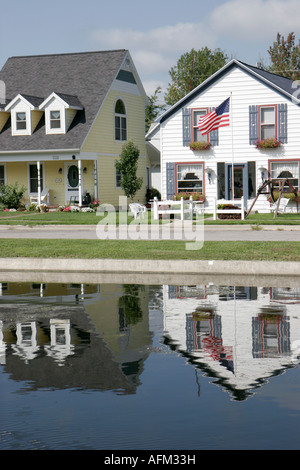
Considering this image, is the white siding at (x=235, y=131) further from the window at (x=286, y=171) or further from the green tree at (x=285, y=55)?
the green tree at (x=285, y=55)

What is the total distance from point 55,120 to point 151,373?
1321 inches

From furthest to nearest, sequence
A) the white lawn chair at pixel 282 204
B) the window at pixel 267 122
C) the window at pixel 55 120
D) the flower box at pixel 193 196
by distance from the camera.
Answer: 1. the window at pixel 55 120
2. the flower box at pixel 193 196
3. the window at pixel 267 122
4. the white lawn chair at pixel 282 204

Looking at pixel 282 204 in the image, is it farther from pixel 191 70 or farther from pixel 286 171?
pixel 191 70

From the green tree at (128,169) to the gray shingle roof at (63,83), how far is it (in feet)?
8.40

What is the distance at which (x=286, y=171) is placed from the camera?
34375 millimetres

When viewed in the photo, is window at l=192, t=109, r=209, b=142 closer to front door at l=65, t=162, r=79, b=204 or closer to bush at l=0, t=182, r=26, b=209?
front door at l=65, t=162, r=79, b=204

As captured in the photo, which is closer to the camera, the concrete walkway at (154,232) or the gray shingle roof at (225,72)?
the concrete walkway at (154,232)

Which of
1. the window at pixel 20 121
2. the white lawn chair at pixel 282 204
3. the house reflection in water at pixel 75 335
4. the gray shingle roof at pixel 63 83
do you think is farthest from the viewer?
the window at pixel 20 121

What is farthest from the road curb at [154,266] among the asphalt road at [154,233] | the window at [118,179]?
the window at [118,179]

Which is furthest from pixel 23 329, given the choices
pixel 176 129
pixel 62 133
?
pixel 62 133

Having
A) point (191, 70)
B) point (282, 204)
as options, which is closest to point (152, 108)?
point (191, 70)

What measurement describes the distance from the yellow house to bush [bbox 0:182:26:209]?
1.15 metres

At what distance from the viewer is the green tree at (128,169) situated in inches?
1566
